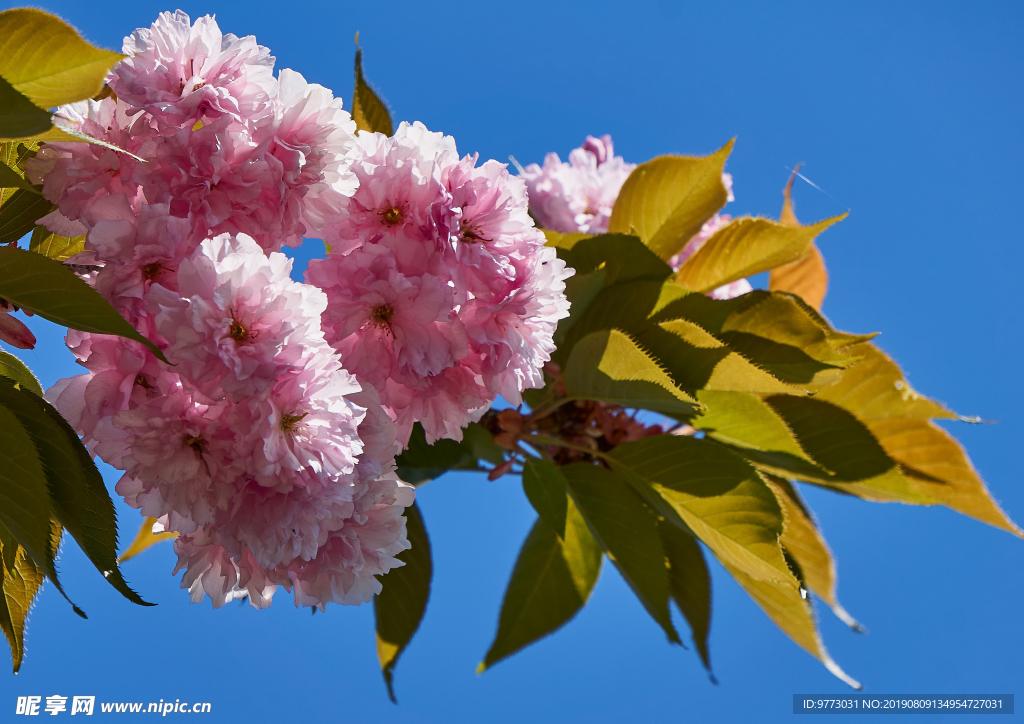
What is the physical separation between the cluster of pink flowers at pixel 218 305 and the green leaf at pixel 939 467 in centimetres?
71

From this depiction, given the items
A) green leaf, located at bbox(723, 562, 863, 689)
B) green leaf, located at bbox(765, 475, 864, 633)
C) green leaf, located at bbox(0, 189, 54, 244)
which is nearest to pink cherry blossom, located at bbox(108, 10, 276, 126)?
green leaf, located at bbox(0, 189, 54, 244)

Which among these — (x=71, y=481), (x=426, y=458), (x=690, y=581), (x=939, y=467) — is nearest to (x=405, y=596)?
(x=426, y=458)

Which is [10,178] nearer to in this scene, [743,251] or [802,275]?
[743,251]

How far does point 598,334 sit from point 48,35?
0.46 metres

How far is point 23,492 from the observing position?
1.41 feet

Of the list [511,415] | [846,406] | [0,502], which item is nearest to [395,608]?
[511,415]

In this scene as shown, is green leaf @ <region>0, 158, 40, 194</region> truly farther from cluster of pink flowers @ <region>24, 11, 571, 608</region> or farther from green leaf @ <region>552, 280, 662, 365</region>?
green leaf @ <region>552, 280, 662, 365</region>

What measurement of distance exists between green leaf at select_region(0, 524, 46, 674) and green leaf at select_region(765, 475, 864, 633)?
2.52 ft

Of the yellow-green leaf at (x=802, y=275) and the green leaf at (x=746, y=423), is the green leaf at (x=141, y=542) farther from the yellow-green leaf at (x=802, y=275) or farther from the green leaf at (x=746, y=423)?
the yellow-green leaf at (x=802, y=275)

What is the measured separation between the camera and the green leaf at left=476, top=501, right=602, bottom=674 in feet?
2.97

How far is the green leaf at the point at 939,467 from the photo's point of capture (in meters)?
0.88

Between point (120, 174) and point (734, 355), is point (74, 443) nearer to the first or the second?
point (120, 174)

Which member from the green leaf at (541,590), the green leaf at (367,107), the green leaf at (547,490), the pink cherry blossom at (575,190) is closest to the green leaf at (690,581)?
the green leaf at (541,590)

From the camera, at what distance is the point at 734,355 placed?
0.66 meters
